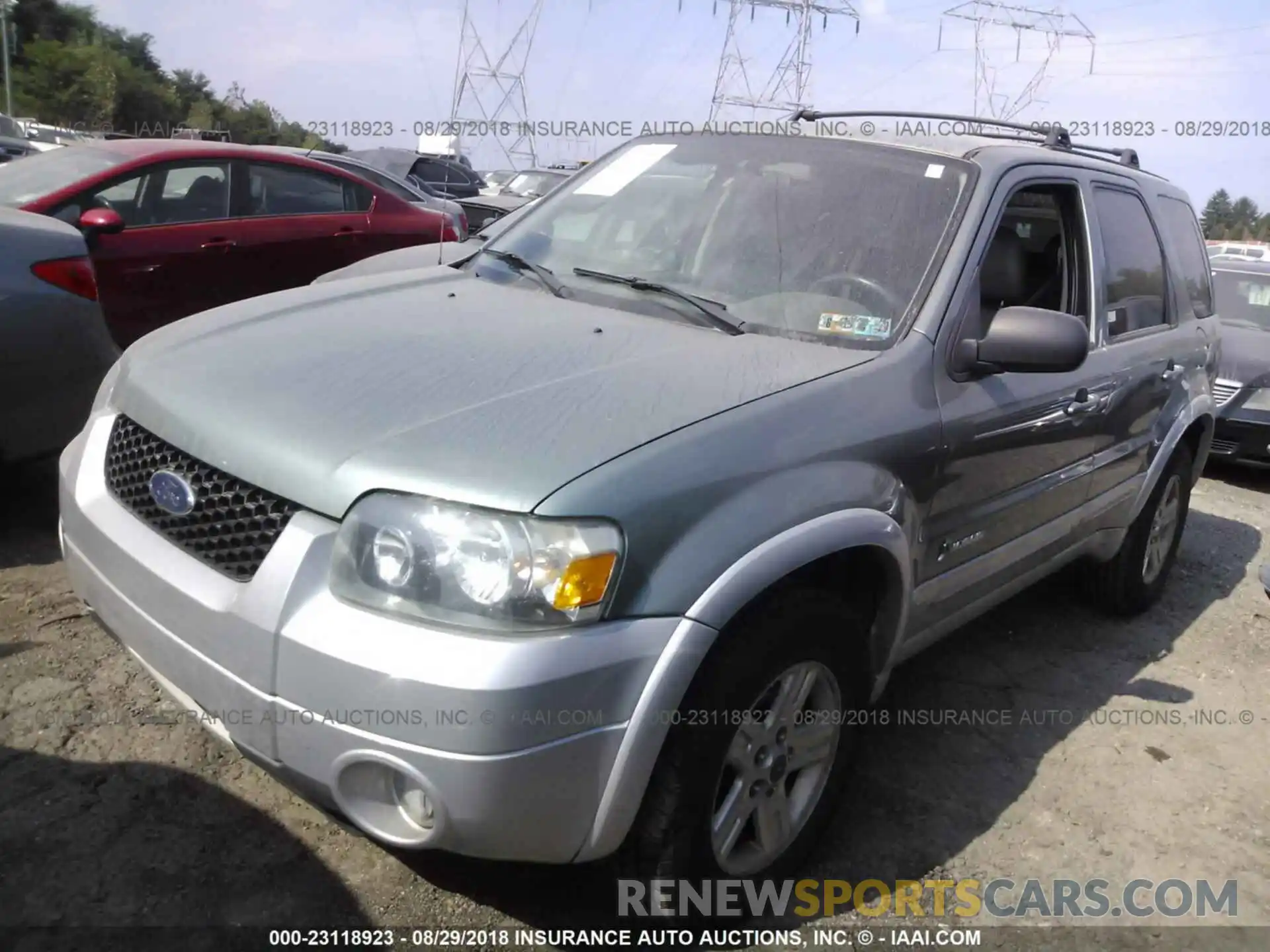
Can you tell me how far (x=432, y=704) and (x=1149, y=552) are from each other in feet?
12.6

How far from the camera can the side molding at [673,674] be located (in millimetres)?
2014

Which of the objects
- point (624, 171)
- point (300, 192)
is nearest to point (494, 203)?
point (300, 192)

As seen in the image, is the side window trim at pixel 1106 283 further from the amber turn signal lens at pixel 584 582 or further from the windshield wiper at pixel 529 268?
the amber turn signal lens at pixel 584 582

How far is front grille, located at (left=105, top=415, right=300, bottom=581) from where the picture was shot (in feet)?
7.00

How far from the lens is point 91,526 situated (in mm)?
2473

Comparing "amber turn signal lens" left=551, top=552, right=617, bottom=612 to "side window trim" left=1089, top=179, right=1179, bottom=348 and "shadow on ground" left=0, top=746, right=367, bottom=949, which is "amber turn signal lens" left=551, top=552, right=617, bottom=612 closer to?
"shadow on ground" left=0, top=746, right=367, bottom=949

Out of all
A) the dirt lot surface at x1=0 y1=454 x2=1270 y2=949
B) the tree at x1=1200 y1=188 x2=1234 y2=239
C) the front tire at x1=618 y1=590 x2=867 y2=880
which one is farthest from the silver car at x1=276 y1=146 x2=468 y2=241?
the tree at x1=1200 y1=188 x2=1234 y2=239

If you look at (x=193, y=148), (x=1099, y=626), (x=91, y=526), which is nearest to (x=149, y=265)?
(x=193, y=148)

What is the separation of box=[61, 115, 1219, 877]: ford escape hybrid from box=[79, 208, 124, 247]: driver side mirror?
9.29 ft

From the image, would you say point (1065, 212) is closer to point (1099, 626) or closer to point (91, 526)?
point (1099, 626)

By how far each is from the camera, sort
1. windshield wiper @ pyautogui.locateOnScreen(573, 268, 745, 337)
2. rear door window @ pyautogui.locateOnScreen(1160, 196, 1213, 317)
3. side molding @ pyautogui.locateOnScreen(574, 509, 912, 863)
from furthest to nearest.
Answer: rear door window @ pyautogui.locateOnScreen(1160, 196, 1213, 317), windshield wiper @ pyautogui.locateOnScreen(573, 268, 745, 337), side molding @ pyautogui.locateOnScreen(574, 509, 912, 863)

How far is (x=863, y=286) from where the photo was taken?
2912 millimetres

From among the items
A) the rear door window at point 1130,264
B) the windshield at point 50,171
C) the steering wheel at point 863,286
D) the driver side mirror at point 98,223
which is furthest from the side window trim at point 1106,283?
the windshield at point 50,171

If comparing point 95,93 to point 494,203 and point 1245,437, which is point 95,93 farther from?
point 1245,437
